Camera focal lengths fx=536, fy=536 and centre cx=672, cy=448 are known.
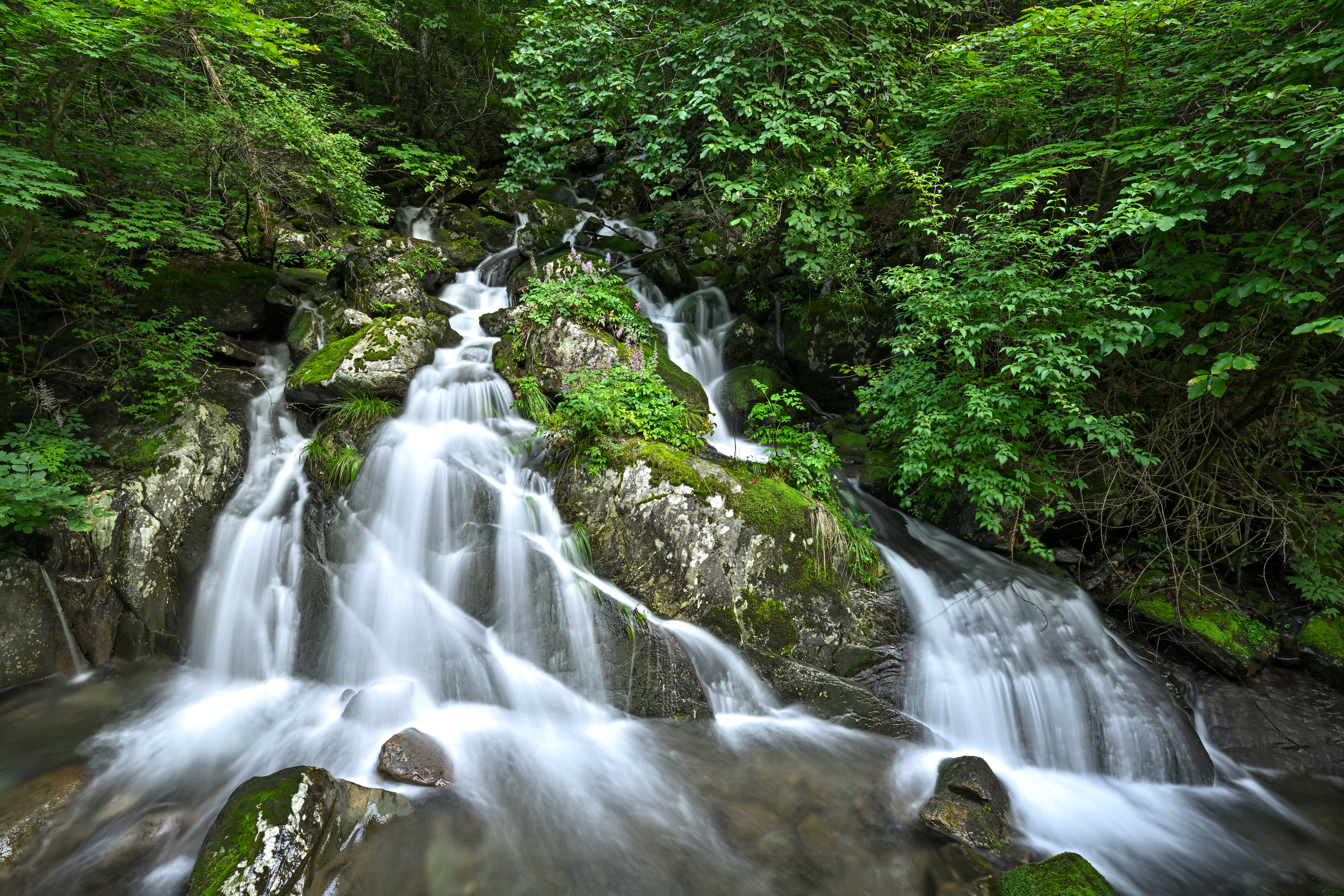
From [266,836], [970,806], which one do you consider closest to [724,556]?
[970,806]

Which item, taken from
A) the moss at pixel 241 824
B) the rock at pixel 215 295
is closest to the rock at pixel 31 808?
the moss at pixel 241 824

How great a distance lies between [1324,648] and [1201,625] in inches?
40.2

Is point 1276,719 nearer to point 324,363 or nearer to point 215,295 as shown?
point 324,363

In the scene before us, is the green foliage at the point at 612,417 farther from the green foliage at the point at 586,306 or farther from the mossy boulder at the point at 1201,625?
the mossy boulder at the point at 1201,625

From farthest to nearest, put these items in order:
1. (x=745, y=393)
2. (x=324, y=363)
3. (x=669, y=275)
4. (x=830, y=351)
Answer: (x=669, y=275)
(x=830, y=351)
(x=745, y=393)
(x=324, y=363)

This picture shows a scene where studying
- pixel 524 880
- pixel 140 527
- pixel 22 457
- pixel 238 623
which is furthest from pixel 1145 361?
pixel 22 457

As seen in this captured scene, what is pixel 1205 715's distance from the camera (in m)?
4.78

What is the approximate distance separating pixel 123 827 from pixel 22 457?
3.27 metres

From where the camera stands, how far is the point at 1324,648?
4.97 metres

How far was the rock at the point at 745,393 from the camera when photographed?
7695 mm

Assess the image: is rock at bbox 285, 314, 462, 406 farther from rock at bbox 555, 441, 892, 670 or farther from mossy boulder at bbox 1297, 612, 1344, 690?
mossy boulder at bbox 1297, 612, 1344, 690

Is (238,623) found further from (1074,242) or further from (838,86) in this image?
(1074,242)

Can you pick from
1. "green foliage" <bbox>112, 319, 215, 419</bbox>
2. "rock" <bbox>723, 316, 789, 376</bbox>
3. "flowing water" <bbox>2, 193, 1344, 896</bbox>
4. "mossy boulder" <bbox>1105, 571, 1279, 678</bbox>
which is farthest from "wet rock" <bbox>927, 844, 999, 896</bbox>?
"green foliage" <bbox>112, 319, 215, 419</bbox>

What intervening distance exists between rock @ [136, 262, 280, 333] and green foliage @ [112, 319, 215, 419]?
79 cm
